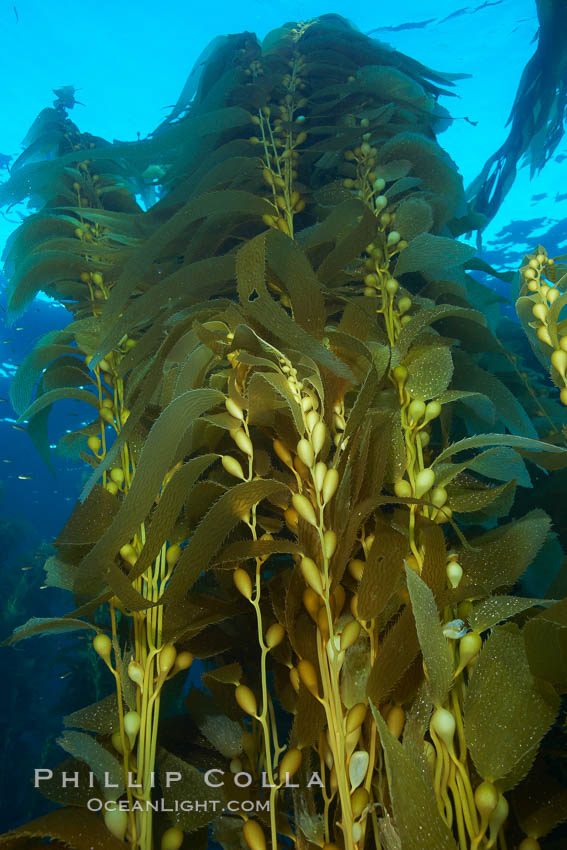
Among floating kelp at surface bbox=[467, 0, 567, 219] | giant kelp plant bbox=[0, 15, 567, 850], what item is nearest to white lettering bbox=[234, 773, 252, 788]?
giant kelp plant bbox=[0, 15, 567, 850]

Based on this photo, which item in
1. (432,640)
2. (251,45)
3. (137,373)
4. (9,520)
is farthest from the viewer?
(9,520)

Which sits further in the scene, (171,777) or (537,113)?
(537,113)

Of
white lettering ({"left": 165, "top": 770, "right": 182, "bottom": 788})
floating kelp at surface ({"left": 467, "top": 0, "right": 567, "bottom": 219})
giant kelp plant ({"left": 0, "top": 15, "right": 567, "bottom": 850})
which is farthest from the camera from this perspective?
floating kelp at surface ({"left": 467, "top": 0, "right": 567, "bottom": 219})

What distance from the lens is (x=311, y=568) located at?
0.46m

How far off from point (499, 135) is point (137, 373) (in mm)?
11973

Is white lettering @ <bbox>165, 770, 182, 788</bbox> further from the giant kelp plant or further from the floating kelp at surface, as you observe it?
the floating kelp at surface

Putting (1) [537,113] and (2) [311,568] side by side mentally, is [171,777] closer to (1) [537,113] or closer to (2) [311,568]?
(2) [311,568]

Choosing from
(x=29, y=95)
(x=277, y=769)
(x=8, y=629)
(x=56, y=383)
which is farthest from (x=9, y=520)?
(x=277, y=769)

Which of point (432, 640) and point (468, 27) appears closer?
point (432, 640)

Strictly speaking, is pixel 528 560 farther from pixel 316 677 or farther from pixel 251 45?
pixel 251 45

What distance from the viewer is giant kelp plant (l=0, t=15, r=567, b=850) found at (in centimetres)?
40

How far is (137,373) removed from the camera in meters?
0.85

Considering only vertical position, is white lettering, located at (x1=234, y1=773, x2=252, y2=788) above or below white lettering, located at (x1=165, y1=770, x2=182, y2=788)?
below

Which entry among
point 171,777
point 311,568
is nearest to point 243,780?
point 171,777
